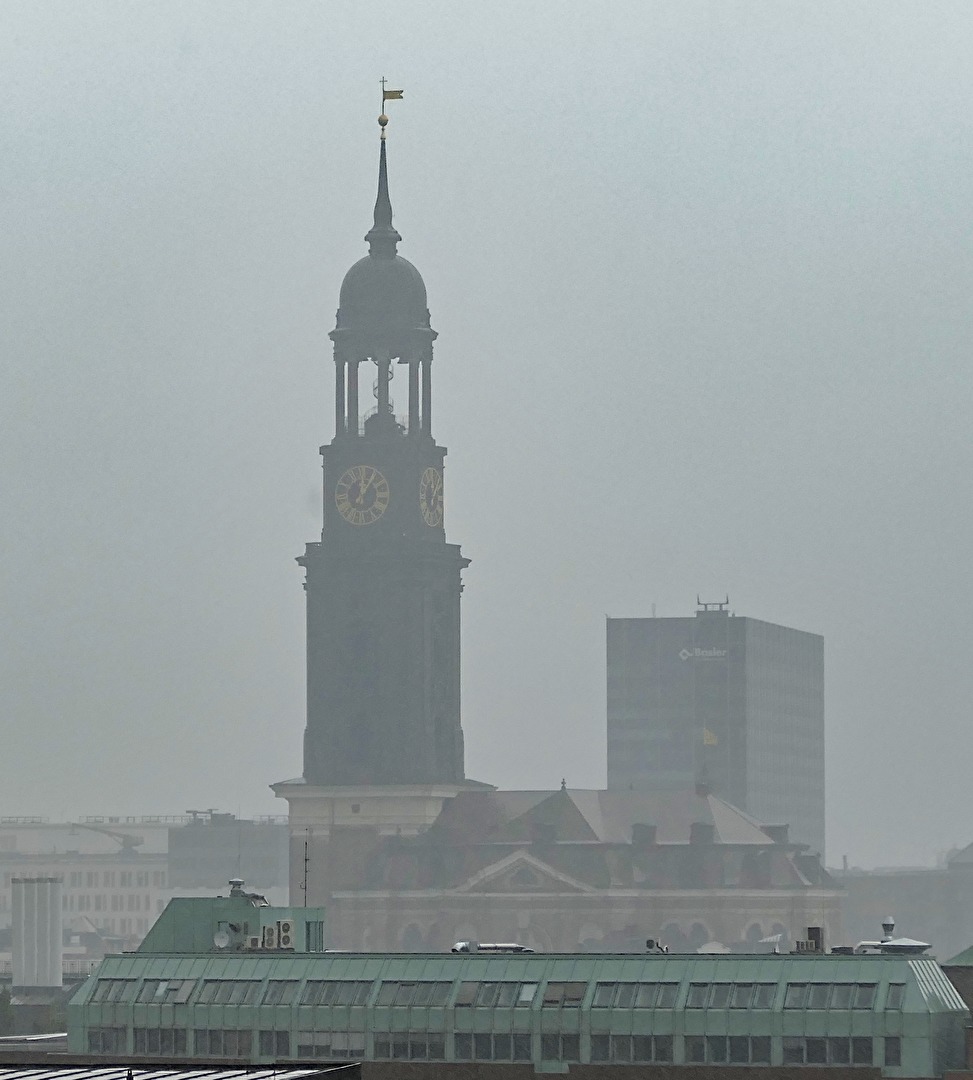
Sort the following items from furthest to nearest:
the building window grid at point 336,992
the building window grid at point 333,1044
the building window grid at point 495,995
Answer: the building window grid at point 336,992 → the building window grid at point 333,1044 → the building window grid at point 495,995

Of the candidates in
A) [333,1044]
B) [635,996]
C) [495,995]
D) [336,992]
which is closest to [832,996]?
[635,996]

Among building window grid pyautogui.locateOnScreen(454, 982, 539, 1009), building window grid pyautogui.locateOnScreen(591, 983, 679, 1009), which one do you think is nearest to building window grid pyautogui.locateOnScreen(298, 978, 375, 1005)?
building window grid pyautogui.locateOnScreen(454, 982, 539, 1009)

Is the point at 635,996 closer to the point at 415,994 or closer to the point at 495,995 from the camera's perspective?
the point at 495,995

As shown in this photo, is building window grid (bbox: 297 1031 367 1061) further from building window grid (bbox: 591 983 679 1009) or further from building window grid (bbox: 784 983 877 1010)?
building window grid (bbox: 784 983 877 1010)

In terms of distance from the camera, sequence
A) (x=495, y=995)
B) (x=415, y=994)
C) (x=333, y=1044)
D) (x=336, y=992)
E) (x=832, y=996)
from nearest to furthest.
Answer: (x=832, y=996) → (x=495, y=995) → (x=333, y=1044) → (x=415, y=994) → (x=336, y=992)

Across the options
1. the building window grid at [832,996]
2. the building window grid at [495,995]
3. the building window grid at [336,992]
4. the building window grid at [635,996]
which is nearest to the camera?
the building window grid at [832,996]

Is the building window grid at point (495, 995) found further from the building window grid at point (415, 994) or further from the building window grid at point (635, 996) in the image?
the building window grid at point (635, 996)

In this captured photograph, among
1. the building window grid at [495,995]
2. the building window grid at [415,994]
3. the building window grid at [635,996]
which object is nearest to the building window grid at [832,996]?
the building window grid at [635,996]

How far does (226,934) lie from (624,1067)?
21579 millimetres

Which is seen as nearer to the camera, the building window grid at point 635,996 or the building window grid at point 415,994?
the building window grid at point 635,996

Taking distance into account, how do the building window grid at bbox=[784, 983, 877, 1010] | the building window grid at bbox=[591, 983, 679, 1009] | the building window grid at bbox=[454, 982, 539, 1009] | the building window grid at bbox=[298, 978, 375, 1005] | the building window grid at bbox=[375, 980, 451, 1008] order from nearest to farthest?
the building window grid at bbox=[784, 983, 877, 1010] < the building window grid at bbox=[591, 983, 679, 1009] < the building window grid at bbox=[454, 982, 539, 1009] < the building window grid at bbox=[375, 980, 451, 1008] < the building window grid at bbox=[298, 978, 375, 1005]

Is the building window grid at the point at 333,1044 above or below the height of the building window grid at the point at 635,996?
below

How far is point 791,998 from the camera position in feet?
280

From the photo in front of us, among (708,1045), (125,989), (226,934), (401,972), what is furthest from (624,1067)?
(226,934)
